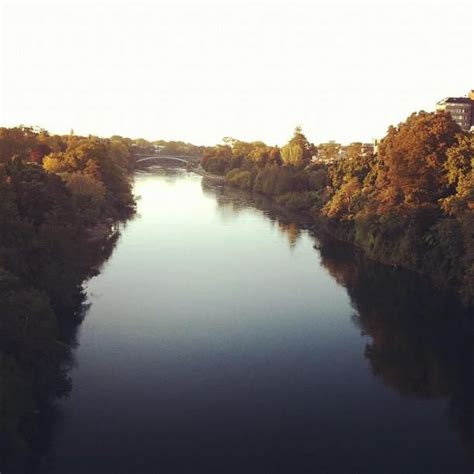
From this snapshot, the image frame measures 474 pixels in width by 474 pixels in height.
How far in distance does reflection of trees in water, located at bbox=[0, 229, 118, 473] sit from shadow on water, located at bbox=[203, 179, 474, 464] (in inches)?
455

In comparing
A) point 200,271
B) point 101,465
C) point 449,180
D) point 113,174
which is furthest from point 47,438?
point 113,174

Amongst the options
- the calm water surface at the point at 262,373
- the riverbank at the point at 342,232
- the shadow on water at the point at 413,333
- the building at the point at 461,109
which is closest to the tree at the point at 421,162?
the riverbank at the point at 342,232

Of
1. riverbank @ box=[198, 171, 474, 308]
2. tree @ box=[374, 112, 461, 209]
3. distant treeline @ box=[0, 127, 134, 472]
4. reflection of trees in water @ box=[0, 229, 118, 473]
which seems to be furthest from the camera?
tree @ box=[374, 112, 461, 209]

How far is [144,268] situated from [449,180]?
19440mm

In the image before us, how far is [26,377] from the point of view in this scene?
15016 millimetres

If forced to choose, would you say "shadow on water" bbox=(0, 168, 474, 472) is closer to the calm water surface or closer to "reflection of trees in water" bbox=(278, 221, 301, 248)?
the calm water surface

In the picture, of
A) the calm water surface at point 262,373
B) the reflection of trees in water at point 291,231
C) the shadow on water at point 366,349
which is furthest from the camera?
the reflection of trees in water at point 291,231

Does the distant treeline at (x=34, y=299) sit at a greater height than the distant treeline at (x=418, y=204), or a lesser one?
lesser

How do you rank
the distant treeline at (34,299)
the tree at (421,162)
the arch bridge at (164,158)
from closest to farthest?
the distant treeline at (34,299) < the tree at (421,162) < the arch bridge at (164,158)

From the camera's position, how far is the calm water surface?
1495 centimetres

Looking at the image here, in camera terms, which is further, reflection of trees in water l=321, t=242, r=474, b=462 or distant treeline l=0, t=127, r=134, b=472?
reflection of trees in water l=321, t=242, r=474, b=462

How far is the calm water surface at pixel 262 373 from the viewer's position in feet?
49.0

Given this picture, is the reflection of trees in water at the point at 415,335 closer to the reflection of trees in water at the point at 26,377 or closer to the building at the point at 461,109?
the reflection of trees in water at the point at 26,377

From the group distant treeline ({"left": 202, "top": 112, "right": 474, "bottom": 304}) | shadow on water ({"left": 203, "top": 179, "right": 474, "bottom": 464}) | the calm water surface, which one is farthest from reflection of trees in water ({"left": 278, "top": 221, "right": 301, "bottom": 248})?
the calm water surface
